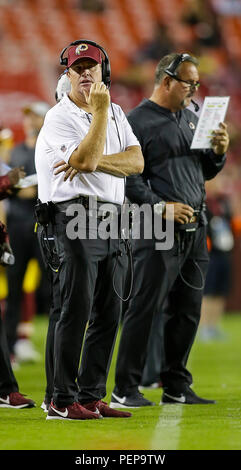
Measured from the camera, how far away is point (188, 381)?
5.86 metres

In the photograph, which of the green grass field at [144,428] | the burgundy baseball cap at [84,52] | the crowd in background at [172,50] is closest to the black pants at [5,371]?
the green grass field at [144,428]

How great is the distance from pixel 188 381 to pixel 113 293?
1.20m

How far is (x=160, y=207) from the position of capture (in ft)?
18.4

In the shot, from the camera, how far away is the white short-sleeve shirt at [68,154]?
4730 mm

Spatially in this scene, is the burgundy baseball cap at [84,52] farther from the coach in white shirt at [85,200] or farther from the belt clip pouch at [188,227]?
the belt clip pouch at [188,227]

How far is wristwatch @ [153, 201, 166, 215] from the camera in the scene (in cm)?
562

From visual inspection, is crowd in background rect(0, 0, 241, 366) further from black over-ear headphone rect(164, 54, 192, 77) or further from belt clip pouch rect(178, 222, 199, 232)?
belt clip pouch rect(178, 222, 199, 232)

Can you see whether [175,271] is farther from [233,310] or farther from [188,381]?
[233,310]

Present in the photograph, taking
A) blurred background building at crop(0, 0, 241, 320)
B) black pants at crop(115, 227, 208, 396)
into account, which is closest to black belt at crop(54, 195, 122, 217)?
black pants at crop(115, 227, 208, 396)

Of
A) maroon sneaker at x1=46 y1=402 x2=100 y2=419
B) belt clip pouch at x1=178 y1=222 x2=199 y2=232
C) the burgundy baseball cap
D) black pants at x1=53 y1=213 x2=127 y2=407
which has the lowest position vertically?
A: maroon sneaker at x1=46 y1=402 x2=100 y2=419

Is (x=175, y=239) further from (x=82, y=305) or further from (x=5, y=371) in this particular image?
(x=5, y=371)

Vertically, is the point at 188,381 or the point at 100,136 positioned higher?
the point at 100,136

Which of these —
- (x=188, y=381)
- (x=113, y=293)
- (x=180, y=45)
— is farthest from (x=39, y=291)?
(x=113, y=293)

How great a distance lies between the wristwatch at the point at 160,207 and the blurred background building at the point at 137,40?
26.9 feet
